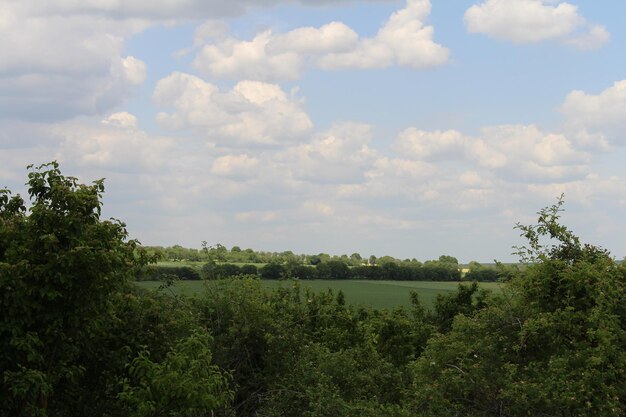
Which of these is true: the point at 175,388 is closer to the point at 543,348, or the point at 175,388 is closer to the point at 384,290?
the point at 543,348

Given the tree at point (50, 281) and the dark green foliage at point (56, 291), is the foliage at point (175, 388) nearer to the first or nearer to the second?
the dark green foliage at point (56, 291)

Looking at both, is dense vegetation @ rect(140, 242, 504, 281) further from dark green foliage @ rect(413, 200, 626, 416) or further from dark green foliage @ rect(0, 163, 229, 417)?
dark green foliage @ rect(0, 163, 229, 417)

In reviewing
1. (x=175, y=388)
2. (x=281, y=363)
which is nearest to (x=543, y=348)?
(x=281, y=363)

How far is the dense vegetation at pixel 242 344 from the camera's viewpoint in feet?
41.7

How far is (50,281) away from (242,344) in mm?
9887

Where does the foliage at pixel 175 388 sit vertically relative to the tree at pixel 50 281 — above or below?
below

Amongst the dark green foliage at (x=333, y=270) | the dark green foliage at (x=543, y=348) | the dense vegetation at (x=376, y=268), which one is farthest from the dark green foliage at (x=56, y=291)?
the dark green foliage at (x=333, y=270)

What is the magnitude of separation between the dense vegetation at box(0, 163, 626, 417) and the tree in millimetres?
26

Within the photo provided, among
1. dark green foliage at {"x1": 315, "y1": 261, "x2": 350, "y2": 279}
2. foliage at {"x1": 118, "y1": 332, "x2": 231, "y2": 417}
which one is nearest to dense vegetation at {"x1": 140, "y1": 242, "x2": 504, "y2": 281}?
dark green foliage at {"x1": 315, "y1": 261, "x2": 350, "y2": 279}

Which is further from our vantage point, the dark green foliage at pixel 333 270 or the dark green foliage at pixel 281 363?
the dark green foliage at pixel 333 270

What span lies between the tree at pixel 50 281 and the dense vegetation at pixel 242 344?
0.03m

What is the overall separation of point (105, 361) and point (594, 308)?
10.6 meters

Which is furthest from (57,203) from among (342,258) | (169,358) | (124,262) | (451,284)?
(342,258)

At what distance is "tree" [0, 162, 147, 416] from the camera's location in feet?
40.4
